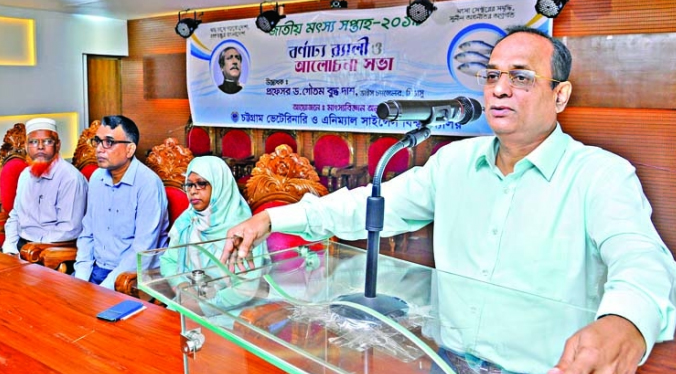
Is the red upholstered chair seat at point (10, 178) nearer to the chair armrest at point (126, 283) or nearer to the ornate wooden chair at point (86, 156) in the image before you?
the ornate wooden chair at point (86, 156)

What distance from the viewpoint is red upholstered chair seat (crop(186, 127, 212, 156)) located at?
5285 mm

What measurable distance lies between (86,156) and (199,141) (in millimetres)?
951

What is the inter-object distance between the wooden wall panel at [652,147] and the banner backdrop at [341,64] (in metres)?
0.64

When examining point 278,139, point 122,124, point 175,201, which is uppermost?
point 122,124

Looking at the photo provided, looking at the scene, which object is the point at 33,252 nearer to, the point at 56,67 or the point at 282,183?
Result: the point at 282,183

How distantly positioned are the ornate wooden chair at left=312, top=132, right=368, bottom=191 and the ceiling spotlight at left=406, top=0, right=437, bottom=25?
39.1 inches

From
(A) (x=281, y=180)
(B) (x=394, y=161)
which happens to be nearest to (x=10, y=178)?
(A) (x=281, y=180)

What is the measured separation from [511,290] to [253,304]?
1.84ft

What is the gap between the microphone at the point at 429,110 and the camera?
1127 mm

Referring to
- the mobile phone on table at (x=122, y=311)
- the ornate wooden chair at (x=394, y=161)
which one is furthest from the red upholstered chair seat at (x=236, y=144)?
the mobile phone on table at (x=122, y=311)

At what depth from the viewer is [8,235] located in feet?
14.1

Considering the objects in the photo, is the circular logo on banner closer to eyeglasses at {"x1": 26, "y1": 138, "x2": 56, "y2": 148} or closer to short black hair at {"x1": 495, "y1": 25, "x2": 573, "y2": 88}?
short black hair at {"x1": 495, "y1": 25, "x2": 573, "y2": 88}

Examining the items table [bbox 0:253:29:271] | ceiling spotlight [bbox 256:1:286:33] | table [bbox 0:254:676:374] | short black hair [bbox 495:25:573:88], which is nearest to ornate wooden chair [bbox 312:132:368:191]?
ceiling spotlight [bbox 256:1:286:33]

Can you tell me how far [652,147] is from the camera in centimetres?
321
